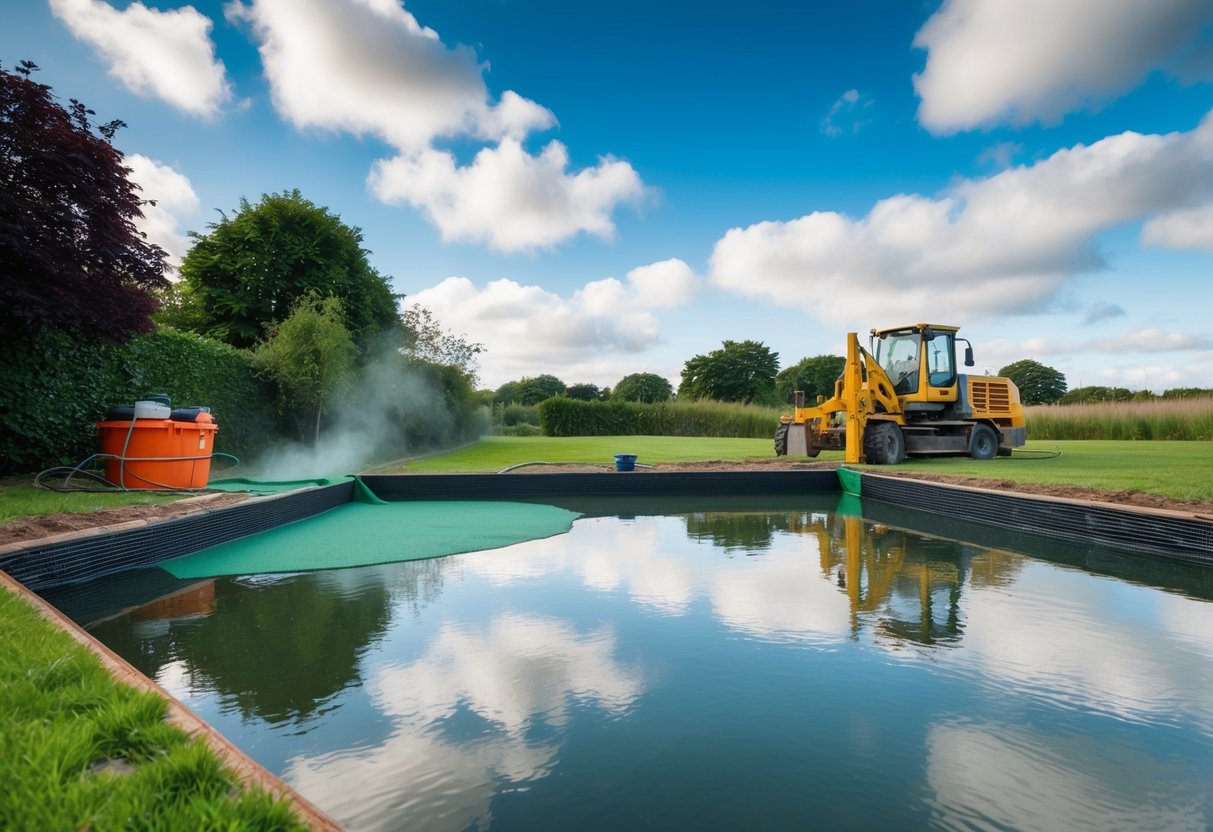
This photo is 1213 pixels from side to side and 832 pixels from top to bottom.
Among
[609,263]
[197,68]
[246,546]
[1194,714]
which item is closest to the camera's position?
[1194,714]

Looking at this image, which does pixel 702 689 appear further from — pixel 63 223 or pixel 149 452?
pixel 63 223

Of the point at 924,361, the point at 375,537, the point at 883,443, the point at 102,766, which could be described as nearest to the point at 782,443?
the point at 883,443

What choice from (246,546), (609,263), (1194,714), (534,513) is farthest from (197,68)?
(609,263)

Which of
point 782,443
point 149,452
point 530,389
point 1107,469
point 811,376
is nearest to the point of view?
point 149,452

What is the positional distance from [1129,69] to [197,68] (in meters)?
11.1

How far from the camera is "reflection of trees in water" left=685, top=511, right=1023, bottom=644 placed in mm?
3367

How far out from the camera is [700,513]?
777 cm

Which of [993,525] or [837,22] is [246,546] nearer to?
[993,525]

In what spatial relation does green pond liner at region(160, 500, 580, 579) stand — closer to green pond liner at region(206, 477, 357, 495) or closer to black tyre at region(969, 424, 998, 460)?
green pond liner at region(206, 477, 357, 495)

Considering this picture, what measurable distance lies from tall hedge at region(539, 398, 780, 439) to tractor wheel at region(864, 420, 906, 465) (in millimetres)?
14081

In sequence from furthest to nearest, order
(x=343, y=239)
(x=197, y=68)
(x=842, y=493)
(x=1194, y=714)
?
1. (x=343, y=239)
2. (x=842, y=493)
3. (x=197, y=68)
4. (x=1194, y=714)

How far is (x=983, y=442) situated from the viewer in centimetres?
1129

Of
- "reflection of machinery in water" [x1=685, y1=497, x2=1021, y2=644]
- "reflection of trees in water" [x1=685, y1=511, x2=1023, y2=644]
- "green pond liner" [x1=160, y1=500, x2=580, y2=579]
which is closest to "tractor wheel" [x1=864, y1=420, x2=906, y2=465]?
"reflection of machinery in water" [x1=685, y1=497, x2=1021, y2=644]

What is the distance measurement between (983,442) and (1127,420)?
7732 millimetres
